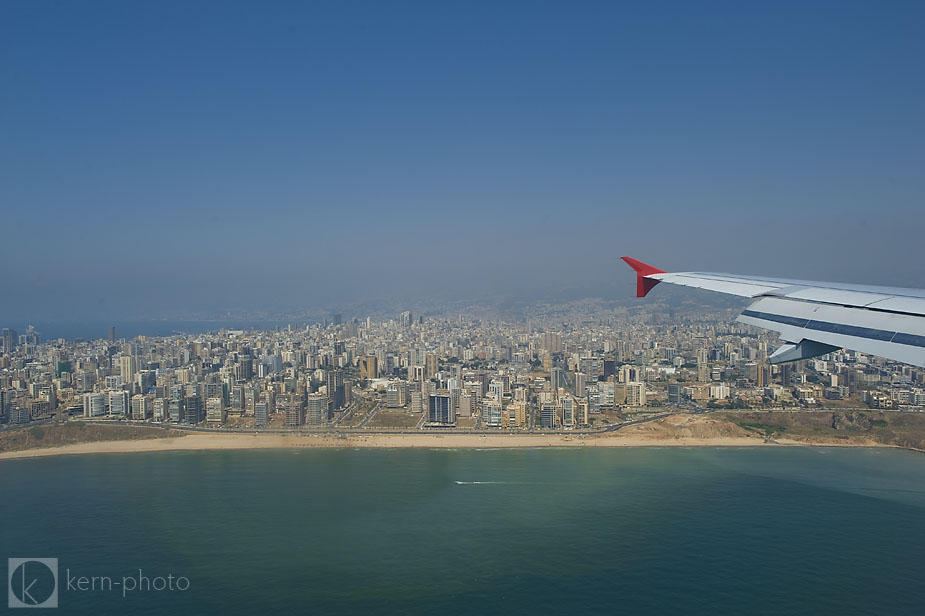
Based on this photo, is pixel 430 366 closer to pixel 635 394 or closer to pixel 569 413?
pixel 635 394

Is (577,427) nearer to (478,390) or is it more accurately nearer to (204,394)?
(478,390)

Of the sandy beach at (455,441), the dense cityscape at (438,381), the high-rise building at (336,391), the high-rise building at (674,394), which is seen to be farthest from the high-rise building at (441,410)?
the high-rise building at (674,394)

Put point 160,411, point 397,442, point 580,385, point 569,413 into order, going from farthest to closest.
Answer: point 580,385
point 160,411
point 569,413
point 397,442

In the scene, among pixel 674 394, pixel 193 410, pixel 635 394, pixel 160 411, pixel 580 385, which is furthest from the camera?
pixel 580 385

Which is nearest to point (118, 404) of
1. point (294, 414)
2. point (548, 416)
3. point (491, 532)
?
point (294, 414)

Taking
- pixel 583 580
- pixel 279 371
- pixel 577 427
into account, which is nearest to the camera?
pixel 583 580

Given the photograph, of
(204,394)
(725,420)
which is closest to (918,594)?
(725,420)
